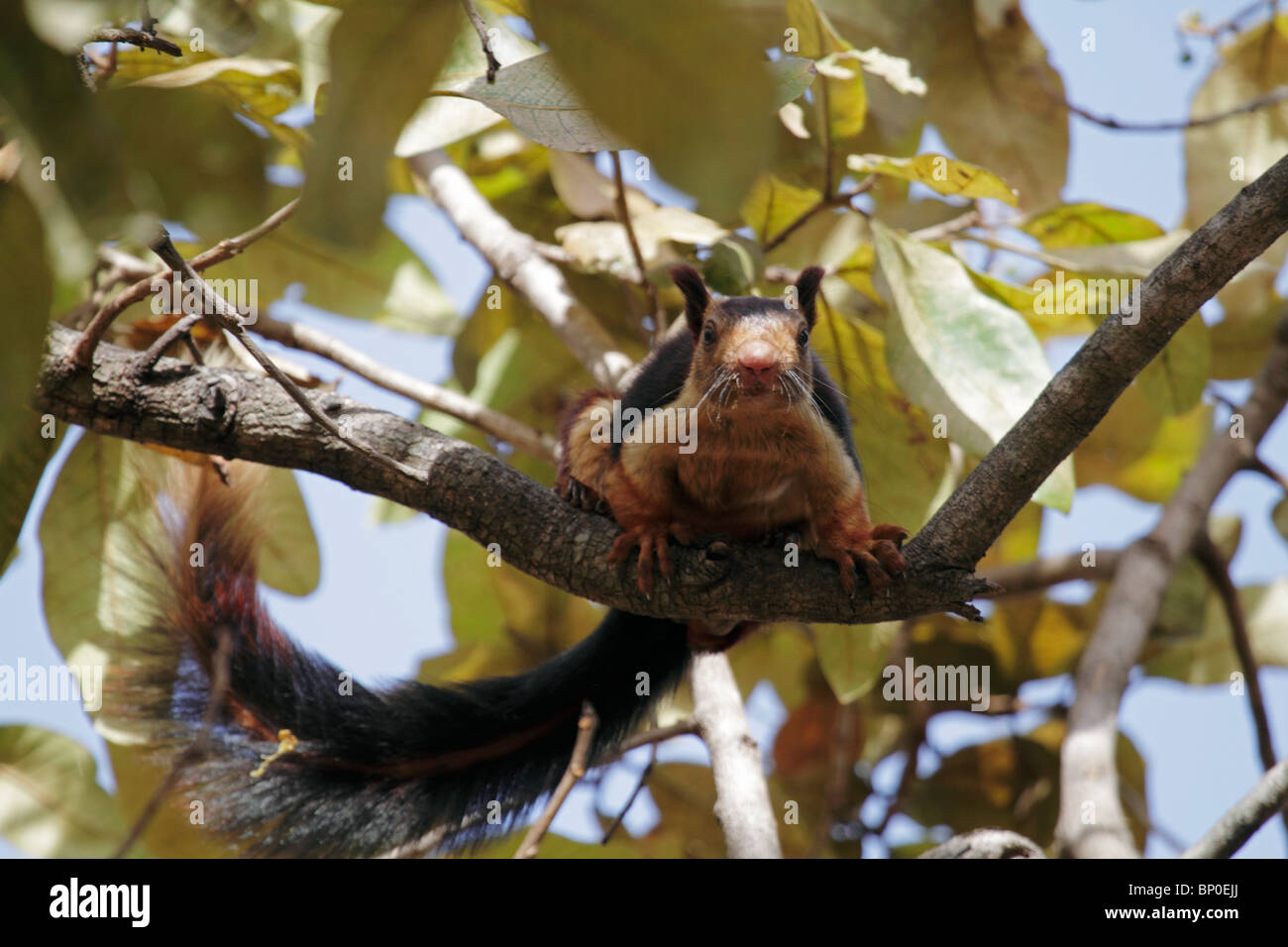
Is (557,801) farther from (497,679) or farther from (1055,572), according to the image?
(1055,572)

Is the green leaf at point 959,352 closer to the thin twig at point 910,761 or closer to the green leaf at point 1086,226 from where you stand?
the green leaf at point 1086,226

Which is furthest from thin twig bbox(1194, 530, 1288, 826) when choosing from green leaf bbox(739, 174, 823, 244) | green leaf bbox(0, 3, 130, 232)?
green leaf bbox(0, 3, 130, 232)

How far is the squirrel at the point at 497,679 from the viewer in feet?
7.02

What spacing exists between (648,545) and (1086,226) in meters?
1.75

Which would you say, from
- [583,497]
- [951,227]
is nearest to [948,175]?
[951,227]

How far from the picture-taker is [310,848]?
2.30 meters

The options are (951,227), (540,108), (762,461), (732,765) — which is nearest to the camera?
(540,108)

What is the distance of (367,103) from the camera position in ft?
1.93

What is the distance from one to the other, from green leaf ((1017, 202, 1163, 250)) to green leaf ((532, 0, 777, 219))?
8.47 ft

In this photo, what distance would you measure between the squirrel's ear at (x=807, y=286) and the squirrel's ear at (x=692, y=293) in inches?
8.3

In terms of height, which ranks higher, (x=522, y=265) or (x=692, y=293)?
(x=522, y=265)

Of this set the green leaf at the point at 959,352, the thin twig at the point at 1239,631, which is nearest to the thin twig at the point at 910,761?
the thin twig at the point at 1239,631

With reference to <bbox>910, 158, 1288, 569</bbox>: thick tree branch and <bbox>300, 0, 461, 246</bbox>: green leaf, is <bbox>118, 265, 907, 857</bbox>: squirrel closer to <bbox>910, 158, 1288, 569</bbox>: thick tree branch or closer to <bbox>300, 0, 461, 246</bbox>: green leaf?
<bbox>910, 158, 1288, 569</bbox>: thick tree branch

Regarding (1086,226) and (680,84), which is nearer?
(680,84)
